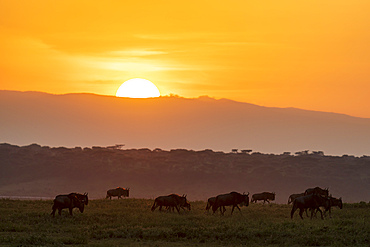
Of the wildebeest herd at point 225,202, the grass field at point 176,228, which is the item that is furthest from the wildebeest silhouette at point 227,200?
the grass field at point 176,228

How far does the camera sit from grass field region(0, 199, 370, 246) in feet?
96.6

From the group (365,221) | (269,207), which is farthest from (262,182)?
(365,221)

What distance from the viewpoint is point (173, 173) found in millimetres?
127750

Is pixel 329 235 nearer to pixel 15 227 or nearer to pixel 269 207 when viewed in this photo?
Answer: pixel 269 207

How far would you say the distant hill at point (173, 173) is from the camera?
375 ft

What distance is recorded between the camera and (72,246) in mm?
28203

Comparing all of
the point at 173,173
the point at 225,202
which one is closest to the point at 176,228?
the point at 225,202

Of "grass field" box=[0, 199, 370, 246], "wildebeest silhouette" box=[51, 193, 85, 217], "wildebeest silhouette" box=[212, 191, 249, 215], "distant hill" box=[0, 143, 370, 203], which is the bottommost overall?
"grass field" box=[0, 199, 370, 246]

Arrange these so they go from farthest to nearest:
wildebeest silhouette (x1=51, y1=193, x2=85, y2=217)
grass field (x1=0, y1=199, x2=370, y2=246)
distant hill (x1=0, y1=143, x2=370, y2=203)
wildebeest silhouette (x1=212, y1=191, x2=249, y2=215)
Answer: distant hill (x1=0, y1=143, x2=370, y2=203) < wildebeest silhouette (x1=212, y1=191, x2=249, y2=215) < wildebeest silhouette (x1=51, y1=193, x2=85, y2=217) < grass field (x1=0, y1=199, x2=370, y2=246)

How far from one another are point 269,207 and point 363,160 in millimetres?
104846

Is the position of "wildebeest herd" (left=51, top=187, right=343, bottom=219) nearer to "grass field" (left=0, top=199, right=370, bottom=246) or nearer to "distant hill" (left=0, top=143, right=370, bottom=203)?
"grass field" (left=0, top=199, right=370, bottom=246)

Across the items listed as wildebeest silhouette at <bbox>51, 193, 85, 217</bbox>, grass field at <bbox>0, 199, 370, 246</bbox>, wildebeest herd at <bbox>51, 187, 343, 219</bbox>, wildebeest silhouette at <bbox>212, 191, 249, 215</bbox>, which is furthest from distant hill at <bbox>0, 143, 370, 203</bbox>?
wildebeest silhouette at <bbox>51, 193, 85, 217</bbox>

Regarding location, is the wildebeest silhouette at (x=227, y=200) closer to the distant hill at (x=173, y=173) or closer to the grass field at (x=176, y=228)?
the grass field at (x=176, y=228)

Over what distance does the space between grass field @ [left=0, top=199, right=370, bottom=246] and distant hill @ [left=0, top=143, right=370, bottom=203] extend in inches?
2645
